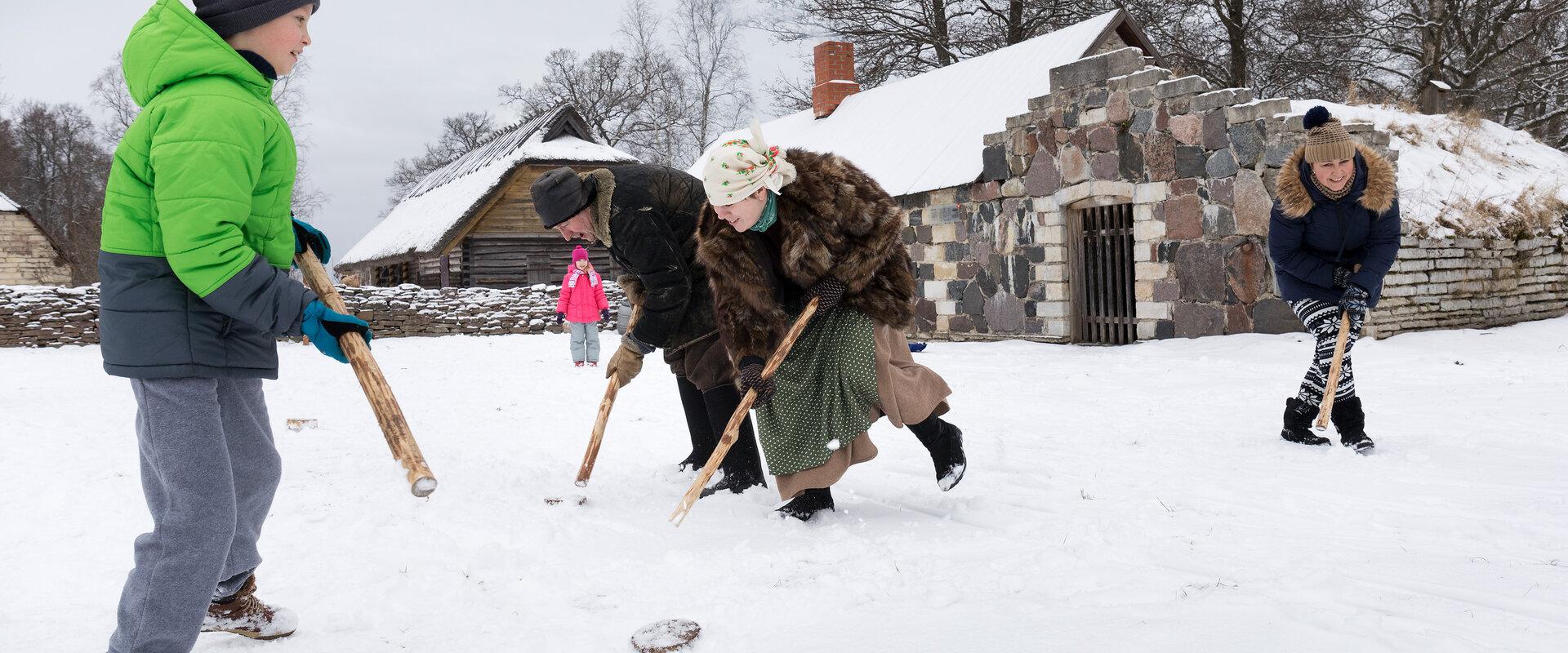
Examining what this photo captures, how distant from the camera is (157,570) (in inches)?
72.8

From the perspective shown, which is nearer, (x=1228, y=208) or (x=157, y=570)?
(x=157, y=570)

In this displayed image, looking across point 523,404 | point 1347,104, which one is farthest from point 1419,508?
point 1347,104

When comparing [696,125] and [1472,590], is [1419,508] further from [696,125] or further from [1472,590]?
[696,125]

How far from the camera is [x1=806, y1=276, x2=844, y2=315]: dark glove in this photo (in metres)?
3.06

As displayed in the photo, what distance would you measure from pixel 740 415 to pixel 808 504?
1.44 ft

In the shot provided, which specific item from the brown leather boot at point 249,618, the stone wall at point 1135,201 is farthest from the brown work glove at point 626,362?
the stone wall at point 1135,201

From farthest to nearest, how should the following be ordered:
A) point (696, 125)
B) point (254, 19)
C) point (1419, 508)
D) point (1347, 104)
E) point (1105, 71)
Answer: point (696, 125) → point (1347, 104) → point (1105, 71) → point (1419, 508) → point (254, 19)

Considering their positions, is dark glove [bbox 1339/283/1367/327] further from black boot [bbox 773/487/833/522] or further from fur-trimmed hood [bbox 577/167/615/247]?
fur-trimmed hood [bbox 577/167/615/247]

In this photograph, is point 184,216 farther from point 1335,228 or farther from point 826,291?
point 1335,228

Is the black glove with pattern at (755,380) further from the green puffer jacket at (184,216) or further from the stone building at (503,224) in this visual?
the stone building at (503,224)

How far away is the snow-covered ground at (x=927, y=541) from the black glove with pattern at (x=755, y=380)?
0.46 metres

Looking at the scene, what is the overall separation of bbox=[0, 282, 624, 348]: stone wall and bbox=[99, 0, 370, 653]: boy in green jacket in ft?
48.6

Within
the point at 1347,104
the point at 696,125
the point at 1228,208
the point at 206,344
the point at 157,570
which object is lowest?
the point at 157,570

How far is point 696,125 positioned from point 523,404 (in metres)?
21.6
